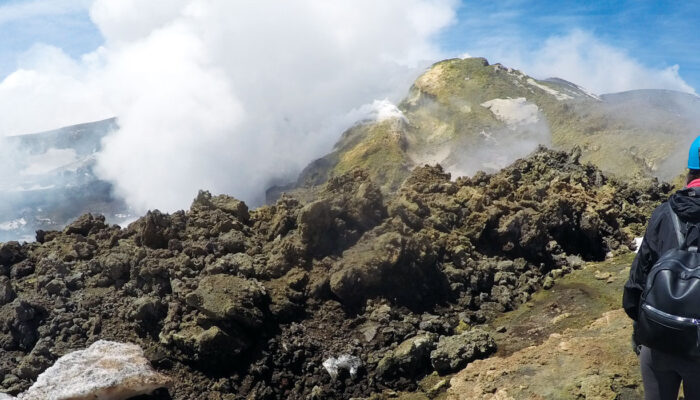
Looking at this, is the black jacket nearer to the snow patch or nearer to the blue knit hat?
the blue knit hat

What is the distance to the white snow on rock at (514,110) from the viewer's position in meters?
41.7

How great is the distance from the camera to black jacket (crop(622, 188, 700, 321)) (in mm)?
3814

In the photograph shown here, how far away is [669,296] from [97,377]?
26.0 ft

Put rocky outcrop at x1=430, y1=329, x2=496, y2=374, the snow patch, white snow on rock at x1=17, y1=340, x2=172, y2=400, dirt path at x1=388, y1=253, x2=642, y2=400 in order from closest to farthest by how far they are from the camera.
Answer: dirt path at x1=388, y1=253, x2=642, y2=400 → white snow on rock at x1=17, y1=340, x2=172, y2=400 → rocky outcrop at x1=430, y1=329, x2=496, y2=374 → the snow patch

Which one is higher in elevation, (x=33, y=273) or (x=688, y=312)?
(x=33, y=273)

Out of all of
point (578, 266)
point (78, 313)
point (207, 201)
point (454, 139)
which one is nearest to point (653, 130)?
point (454, 139)

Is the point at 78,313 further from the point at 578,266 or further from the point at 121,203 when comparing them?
the point at 121,203

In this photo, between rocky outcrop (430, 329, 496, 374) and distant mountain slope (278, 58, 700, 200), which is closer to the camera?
rocky outcrop (430, 329, 496, 374)

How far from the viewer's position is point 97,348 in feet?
29.4

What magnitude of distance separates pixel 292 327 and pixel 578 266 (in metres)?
7.64

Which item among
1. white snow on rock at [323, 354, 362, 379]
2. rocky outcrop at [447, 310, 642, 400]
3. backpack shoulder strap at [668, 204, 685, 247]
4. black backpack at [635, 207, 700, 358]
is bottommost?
rocky outcrop at [447, 310, 642, 400]

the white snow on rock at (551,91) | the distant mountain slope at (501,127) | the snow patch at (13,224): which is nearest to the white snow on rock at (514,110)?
the distant mountain slope at (501,127)

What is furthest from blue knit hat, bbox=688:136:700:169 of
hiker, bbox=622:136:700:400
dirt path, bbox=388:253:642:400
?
dirt path, bbox=388:253:642:400

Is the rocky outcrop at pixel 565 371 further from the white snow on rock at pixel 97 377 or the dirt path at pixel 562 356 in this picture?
the white snow on rock at pixel 97 377
